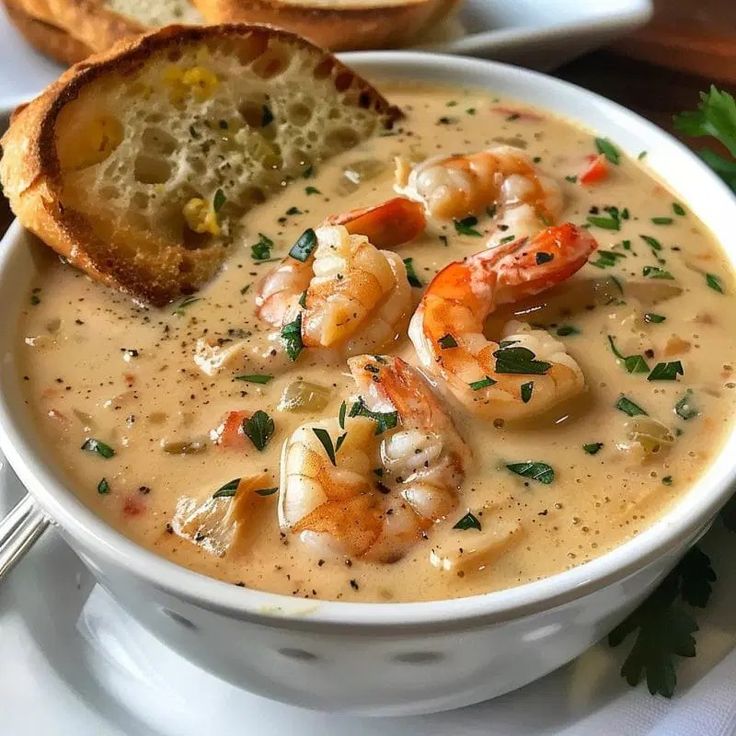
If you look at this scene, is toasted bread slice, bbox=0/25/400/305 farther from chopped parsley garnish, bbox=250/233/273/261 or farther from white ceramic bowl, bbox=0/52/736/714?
white ceramic bowl, bbox=0/52/736/714

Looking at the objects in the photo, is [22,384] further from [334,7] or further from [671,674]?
[334,7]

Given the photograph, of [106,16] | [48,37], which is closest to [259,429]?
[106,16]

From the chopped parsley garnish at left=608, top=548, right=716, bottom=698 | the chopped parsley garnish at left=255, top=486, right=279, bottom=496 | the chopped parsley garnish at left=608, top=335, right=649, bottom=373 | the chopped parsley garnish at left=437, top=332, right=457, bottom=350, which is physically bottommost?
the chopped parsley garnish at left=608, top=548, right=716, bottom=698

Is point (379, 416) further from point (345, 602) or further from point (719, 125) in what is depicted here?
point (719, 125)

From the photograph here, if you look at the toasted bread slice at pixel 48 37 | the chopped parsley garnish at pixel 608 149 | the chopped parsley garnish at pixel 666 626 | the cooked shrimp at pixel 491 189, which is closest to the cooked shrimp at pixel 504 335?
the cooked shrimp at pixel 491 189

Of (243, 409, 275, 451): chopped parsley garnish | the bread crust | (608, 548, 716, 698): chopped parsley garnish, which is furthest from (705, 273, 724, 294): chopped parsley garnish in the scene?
the bread crust

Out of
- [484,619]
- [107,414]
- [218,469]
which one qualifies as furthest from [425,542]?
[107,414]

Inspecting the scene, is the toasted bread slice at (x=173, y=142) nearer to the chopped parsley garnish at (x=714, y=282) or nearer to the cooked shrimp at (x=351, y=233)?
the cooked shrimp at (x=351, y=233)
